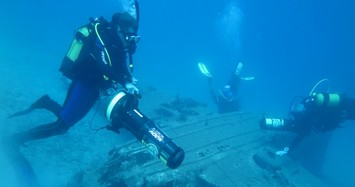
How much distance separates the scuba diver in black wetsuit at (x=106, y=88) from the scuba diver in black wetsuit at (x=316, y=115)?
4874 mm

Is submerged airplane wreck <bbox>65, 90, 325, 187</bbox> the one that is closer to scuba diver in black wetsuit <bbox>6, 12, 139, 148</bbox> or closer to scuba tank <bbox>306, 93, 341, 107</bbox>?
scuba diver in black wetsuit <bbox>6, 12, 139, 148</bbox>

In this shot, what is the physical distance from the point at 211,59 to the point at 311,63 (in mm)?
31188

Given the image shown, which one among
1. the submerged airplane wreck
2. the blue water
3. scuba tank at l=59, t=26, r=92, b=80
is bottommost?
the blue water

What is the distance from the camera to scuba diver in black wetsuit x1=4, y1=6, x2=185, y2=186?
3641mm

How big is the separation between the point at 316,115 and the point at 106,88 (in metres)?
5.66

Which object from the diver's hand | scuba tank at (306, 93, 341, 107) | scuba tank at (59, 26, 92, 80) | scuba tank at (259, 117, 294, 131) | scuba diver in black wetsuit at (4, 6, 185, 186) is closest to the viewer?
scuba diver in black wetsuit at (4, 6, 185, 186)

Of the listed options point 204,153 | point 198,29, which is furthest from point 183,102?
point 198,29

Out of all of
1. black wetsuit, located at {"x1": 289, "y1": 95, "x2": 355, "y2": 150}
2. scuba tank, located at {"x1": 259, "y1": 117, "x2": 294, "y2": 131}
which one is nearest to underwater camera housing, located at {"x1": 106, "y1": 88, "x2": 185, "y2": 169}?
scuba tank, located at {"x1": 259, "y1": 117, "x2": 294, "y2": 131}

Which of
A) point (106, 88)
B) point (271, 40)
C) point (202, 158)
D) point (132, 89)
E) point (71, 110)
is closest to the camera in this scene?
point (132, 89)

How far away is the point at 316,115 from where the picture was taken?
793 cm

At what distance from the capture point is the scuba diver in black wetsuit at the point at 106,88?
143 inches

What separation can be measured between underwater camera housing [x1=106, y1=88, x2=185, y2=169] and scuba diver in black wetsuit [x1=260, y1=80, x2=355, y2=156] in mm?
5077

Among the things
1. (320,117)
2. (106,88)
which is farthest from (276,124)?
(106,88)

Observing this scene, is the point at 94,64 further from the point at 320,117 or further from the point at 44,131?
the point at 320,117
